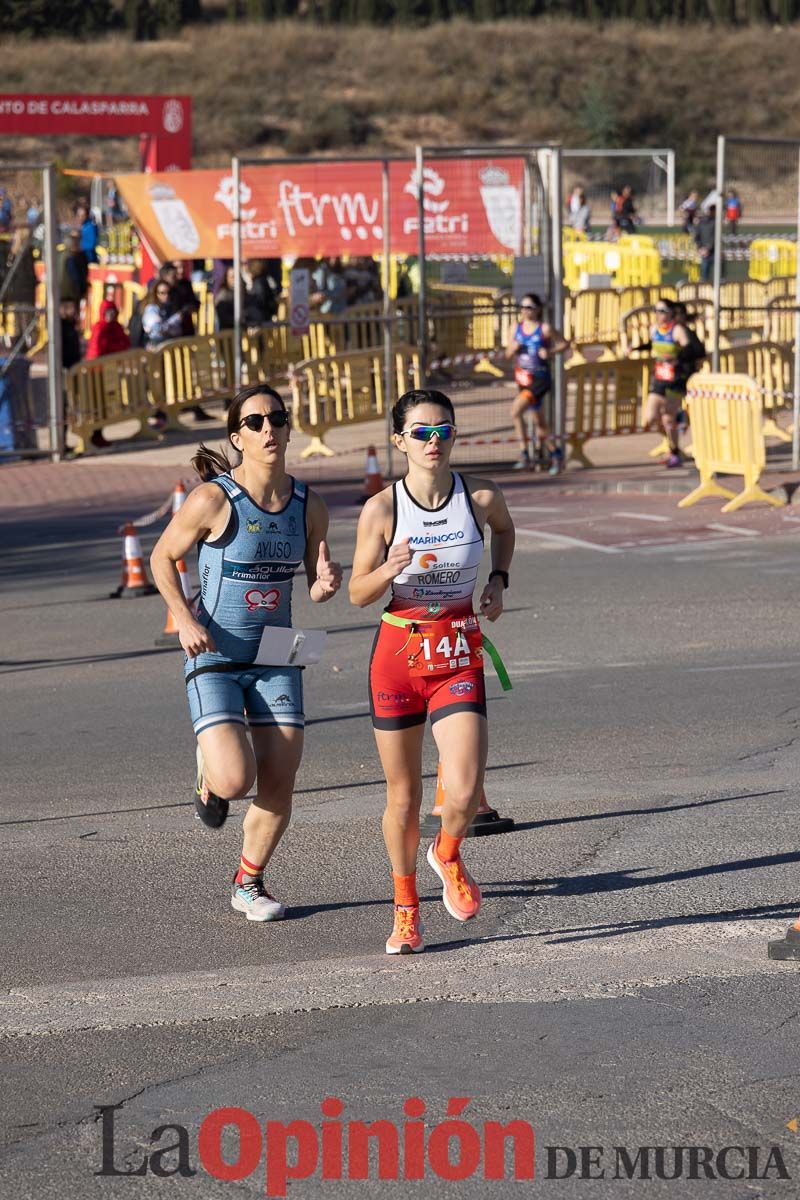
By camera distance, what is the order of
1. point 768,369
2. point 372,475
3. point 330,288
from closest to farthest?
point 372,475 < point 768,369 < point 330,288

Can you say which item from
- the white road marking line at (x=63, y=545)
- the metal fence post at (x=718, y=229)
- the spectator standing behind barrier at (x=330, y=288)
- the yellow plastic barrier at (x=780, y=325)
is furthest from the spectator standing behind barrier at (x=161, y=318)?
the metal fence post at (x=718, y=229)

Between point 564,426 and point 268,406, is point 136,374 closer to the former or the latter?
point 564,426

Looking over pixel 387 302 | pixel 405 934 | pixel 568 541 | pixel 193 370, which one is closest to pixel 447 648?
pixel 405 934

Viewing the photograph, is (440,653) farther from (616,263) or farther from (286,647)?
(616,263)

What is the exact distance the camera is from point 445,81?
251 ft

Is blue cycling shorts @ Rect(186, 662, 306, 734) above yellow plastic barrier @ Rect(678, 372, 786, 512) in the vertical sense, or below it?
above

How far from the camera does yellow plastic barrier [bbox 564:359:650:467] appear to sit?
64.8 ft

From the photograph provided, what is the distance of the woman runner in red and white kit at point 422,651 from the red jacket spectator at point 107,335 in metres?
16.8

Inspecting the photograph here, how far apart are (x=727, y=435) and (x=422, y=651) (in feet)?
37.4

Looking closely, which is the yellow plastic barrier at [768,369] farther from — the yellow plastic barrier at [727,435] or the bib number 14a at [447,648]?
the bib number 14a at [447,648]

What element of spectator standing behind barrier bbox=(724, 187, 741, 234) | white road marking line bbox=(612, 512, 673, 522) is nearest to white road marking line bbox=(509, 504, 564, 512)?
white road marking line bbox=(612, 512, 673, 522)

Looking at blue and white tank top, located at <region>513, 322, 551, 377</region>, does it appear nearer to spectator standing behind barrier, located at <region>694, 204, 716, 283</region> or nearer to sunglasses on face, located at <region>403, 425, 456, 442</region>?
sunglasses on face, located at <region>403, 425, 456, 442</region>

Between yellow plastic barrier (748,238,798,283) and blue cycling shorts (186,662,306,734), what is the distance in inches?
1118

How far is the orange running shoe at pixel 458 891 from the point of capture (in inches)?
241
